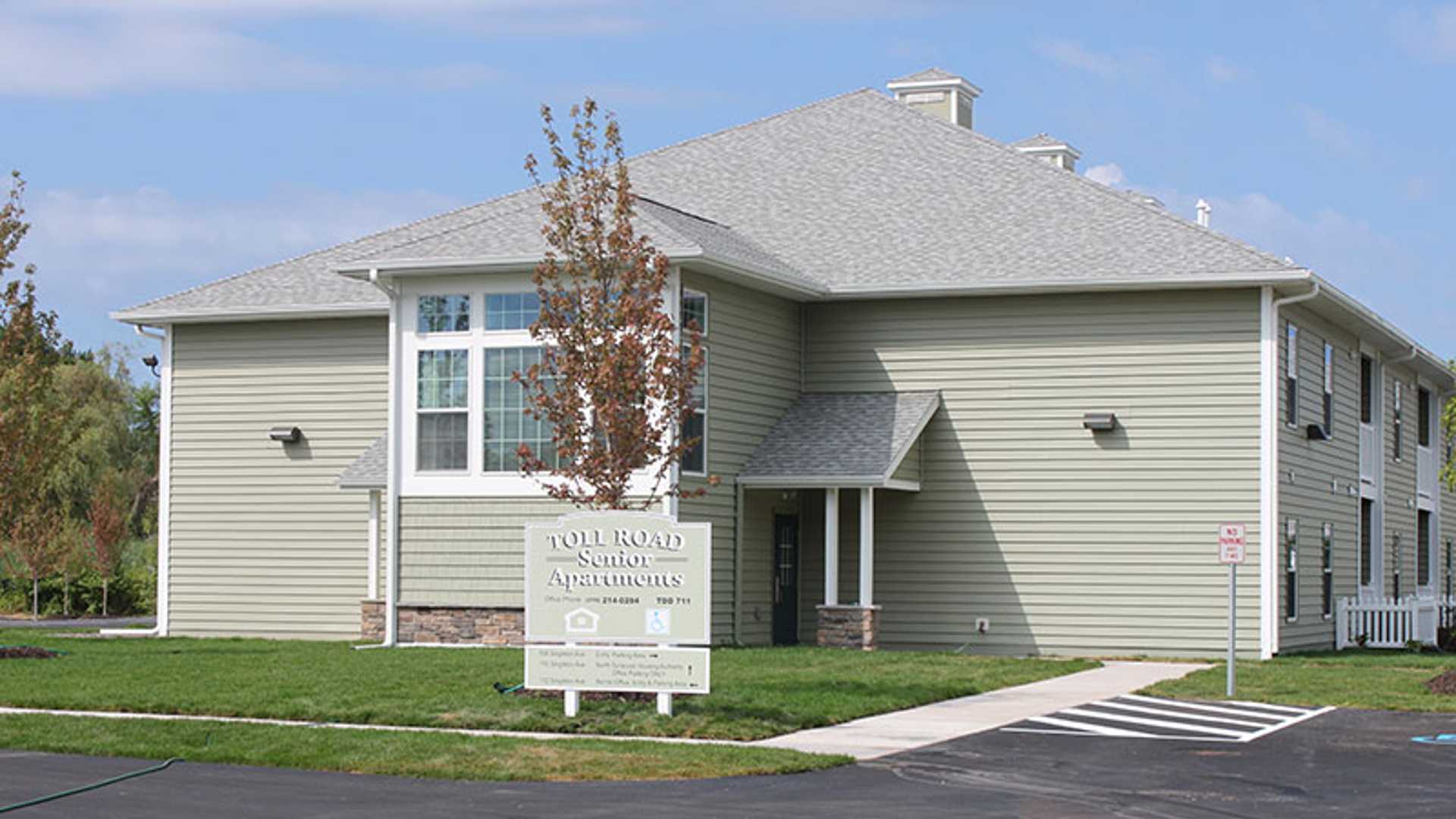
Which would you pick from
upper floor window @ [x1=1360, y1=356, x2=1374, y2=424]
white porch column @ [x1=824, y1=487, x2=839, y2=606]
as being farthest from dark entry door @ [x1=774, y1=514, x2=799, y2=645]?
upper floor window @ [x1=1360, y1=356, x2=1374, y2=424]

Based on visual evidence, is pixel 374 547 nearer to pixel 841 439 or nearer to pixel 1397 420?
pixel 841 439

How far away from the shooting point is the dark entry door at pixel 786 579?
2895 centimetres

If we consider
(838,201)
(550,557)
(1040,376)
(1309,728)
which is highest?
(838,201)

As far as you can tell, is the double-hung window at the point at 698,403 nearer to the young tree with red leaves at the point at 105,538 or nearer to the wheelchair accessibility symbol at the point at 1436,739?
the wheelchair accessibility symbol at the point at 1436,739

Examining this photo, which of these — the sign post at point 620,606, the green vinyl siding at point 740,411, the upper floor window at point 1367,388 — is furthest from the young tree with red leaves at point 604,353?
the upper floor window at point 1367,388

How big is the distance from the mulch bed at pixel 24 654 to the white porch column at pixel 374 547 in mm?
5390

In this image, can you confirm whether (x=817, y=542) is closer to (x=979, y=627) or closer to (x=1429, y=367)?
(x=979, y=627)

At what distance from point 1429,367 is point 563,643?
2419cm

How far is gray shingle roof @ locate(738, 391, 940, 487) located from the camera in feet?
89.0

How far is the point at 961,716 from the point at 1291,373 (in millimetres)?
12183

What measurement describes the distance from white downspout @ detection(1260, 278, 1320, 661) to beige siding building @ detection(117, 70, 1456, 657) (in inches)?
1.6

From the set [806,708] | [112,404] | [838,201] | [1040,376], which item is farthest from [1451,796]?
[112,404]

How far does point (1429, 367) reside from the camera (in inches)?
1457

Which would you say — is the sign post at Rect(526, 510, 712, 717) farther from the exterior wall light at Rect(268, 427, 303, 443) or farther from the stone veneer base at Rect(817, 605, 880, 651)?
the exterior wall light at Rect(268, 427, 303, 443)
